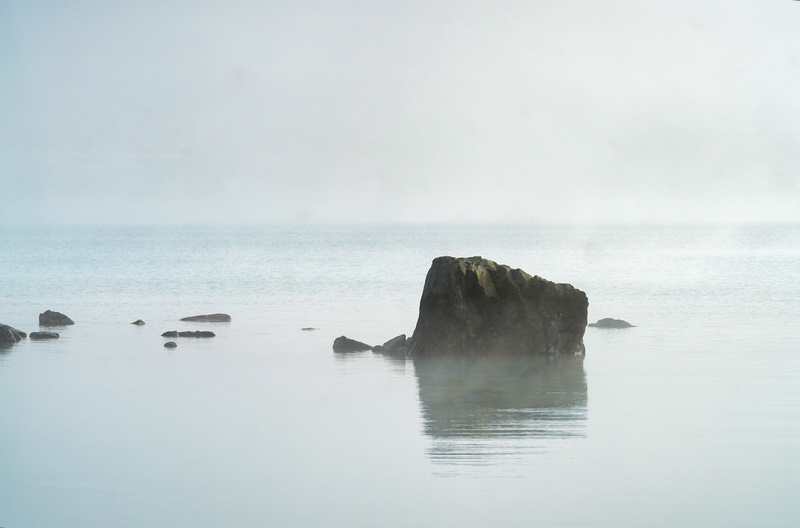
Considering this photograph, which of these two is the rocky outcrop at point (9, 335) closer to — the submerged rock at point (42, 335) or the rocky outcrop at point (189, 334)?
the submerged rock at point (42, 335)

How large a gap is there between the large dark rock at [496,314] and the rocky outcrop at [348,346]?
6.67ft

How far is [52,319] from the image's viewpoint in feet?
108

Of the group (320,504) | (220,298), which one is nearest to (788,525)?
(320,504)

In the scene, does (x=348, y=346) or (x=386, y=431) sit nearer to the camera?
(x=386, y=431)

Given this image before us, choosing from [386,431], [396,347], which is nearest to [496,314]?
[396,347]

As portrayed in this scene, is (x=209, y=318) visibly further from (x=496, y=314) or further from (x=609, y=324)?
(x=496, y=314)

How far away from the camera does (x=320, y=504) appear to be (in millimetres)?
12773

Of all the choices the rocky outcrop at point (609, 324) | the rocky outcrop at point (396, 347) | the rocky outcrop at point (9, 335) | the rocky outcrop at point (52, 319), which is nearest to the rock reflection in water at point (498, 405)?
the rocky outcrop at point (396, 347)

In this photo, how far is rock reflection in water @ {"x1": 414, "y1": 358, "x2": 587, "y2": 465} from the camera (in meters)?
15.3

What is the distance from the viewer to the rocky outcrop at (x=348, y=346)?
26.3m

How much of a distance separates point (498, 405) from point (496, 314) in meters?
6.17

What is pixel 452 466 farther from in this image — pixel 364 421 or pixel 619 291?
pixel 619 291

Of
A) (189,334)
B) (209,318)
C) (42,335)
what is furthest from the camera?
(209,318)

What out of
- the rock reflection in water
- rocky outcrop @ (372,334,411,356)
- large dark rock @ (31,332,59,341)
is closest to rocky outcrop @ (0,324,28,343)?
large dark rock @ (31,332,59,341)
